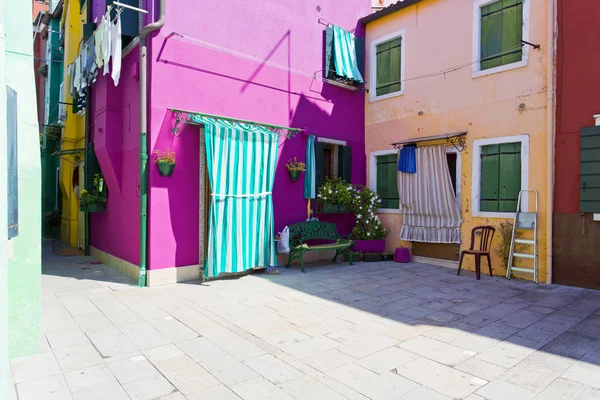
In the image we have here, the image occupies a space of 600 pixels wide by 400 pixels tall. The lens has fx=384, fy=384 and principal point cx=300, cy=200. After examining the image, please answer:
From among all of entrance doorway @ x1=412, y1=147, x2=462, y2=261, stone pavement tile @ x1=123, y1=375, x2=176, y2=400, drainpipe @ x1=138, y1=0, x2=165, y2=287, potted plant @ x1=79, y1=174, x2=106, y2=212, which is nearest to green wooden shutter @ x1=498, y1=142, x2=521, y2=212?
entrance doorway @ x1=412, y1=147, x2=462, y2=261

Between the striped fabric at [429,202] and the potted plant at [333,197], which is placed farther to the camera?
the potted plant at [333,197]

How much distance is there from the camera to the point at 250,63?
296 inches

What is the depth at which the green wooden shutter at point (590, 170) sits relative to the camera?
6.10 meters

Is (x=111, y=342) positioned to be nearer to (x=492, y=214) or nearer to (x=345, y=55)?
(x=492, y=214)

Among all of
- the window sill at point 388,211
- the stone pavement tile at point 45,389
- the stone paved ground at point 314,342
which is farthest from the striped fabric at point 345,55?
the stone pavement tile at point 45,389

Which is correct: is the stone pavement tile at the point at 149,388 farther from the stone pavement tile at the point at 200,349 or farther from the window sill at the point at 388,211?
the window sill at the point at 388,211

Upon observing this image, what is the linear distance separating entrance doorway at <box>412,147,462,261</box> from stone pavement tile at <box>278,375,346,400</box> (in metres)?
5.84

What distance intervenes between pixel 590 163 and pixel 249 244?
582 cm

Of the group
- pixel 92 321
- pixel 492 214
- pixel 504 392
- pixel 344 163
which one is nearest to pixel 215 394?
pixel 504 392

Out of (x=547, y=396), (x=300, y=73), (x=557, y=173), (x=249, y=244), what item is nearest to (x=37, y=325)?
(x=249, y=244)

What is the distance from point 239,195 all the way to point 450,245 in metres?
4.65

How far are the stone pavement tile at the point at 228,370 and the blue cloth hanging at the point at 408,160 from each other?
6.32 meters

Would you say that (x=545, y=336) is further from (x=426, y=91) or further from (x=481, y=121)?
(x=426, y=91)

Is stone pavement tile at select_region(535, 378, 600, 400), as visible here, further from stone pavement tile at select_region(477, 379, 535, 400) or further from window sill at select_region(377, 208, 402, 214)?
window sill at select_region(377, 208, 402, 214)
